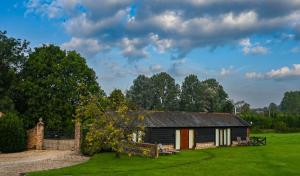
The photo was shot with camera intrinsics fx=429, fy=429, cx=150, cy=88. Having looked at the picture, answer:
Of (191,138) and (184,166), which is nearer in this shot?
(184,166)

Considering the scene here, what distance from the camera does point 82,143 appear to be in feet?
125

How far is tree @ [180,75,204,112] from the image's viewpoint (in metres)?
114

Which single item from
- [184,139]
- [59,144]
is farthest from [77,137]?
[184,139]

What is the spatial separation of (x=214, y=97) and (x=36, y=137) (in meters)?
74.3

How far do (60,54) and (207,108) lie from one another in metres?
62.2

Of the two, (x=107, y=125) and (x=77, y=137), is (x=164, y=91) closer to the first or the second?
(x=77, y=137)

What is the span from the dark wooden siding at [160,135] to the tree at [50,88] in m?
13.5

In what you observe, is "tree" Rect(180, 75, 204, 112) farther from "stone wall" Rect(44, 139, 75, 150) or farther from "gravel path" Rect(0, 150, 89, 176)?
"gravel path" Rect(0, 150, 89, 176)

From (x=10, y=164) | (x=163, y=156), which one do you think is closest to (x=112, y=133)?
(x=163, y=156)

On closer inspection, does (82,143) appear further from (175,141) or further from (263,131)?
(263,131)

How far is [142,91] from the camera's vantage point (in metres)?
122

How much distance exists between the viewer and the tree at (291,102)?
181625mm

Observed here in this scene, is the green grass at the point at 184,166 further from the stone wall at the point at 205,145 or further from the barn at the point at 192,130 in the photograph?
the stone wall at the point at 205,145

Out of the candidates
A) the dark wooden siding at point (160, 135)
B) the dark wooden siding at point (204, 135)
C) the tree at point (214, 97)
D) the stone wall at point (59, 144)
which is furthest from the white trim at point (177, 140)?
the tree at point (214, 97)
